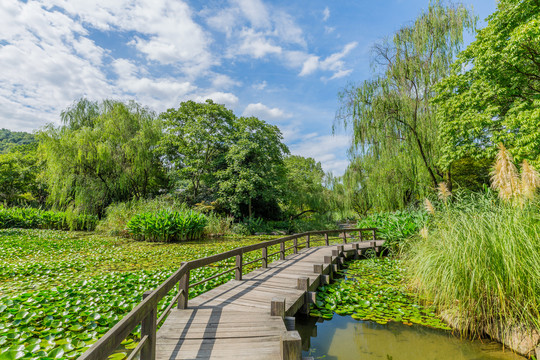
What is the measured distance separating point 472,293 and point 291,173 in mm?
16085

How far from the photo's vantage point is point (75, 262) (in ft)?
21.2

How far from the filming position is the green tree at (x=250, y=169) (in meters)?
15.6

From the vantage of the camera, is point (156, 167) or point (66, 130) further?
point (156, 167)

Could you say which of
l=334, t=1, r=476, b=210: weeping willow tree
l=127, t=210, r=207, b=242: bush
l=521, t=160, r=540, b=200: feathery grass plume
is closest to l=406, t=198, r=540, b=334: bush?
l=521, t=160, r=540, b=200: feathery grass plume

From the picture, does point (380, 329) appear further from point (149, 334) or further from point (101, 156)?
point (101, 156)

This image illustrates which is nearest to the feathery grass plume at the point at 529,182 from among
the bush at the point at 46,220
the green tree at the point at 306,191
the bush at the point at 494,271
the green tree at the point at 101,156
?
the bush at the point at 494,271

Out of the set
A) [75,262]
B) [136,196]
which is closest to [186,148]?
[136,196]

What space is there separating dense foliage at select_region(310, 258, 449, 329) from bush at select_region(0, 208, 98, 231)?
14087mm

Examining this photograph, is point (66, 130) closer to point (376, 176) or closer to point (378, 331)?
point (376, 176)

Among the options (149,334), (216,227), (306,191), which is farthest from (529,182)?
(306,191)

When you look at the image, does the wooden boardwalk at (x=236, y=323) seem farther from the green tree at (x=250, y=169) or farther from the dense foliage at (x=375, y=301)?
the green tree at (x=250, y=169)

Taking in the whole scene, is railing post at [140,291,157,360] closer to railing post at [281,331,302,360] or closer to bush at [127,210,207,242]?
railing post at [281,331,302,360]

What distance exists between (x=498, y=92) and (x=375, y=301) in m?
8.12

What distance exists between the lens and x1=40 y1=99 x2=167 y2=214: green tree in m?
14.2
